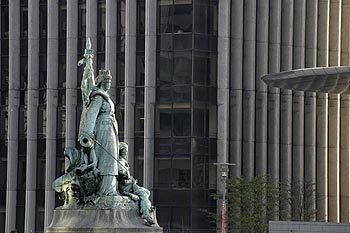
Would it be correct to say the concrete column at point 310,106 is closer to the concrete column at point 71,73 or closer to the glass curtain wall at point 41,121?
the concrete column at point 71,73

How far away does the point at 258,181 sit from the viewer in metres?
72.7

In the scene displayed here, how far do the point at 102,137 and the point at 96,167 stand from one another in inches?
35.5

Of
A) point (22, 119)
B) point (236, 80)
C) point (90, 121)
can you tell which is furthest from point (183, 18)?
point (90, 121)

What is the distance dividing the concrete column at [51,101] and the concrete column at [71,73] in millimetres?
969

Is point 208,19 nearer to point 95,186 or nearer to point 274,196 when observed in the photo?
point 274,196

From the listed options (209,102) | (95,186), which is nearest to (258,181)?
(209,102)

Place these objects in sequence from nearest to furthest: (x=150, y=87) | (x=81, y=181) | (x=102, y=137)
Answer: (x=81, y=181) → (x=102, y=137) → (x=150, y=87)

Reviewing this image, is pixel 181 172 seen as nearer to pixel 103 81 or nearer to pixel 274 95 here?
pixel 274 95

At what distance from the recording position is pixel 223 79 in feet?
251

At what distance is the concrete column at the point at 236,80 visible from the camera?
76.8m

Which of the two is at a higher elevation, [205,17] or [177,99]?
[205,17]

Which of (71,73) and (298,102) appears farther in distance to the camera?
(298,102)

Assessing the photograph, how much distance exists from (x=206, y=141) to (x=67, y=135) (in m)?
7.97

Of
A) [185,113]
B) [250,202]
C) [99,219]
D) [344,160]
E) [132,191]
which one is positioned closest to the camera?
[99,219]
